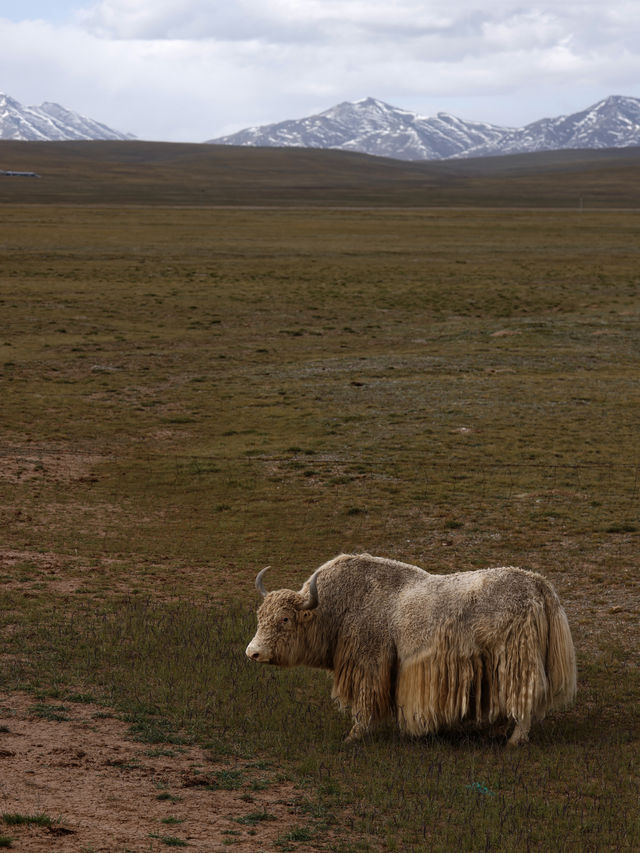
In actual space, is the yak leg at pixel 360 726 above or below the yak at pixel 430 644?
below

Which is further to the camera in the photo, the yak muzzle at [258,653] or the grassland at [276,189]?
the grassland at [276,189]

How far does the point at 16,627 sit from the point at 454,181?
644 ft

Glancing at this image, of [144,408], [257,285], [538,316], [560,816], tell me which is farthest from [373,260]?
[560,816]

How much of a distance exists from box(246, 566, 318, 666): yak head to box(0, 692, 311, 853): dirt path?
3.45 feet

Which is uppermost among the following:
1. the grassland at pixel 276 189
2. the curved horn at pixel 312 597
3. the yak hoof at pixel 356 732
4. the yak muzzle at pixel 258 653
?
the grassland at pixel 276 189

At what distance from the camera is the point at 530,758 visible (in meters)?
8.23

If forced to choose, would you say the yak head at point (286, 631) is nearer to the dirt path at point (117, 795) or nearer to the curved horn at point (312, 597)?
the curved horn at point (312, 597)

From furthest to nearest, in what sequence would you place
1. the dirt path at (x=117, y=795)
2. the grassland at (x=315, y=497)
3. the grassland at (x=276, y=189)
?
1. the grassland at (x=276, y=189)
2. the grassland at (x=315, y=497)
3. the dirt path at (x=117, y=795)

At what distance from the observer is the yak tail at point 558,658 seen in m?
8.64

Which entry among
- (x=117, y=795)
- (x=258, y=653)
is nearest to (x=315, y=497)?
(x=258, y=653)

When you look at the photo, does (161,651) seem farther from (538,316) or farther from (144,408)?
(538,316)

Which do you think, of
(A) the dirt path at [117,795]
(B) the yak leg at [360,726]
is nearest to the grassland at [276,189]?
(A) the dirt path at [117,795]

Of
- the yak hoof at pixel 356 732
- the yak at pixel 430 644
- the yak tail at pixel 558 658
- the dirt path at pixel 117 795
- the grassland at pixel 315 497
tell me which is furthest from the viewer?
the yak hoof at pixel 356 732

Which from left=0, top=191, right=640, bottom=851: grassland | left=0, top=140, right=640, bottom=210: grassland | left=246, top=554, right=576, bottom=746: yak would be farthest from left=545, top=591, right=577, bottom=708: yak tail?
left=0, top=140, right=640, bottom=210: grassland
